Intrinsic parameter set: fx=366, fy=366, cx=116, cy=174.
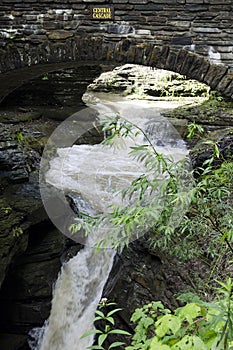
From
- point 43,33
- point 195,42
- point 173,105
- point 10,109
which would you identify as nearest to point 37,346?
point 43,33

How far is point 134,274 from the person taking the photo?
12.2ft

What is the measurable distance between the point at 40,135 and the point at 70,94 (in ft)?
6.95

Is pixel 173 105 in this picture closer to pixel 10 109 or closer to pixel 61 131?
pixel 61 131

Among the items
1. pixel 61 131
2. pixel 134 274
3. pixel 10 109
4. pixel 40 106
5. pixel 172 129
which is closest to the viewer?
pixel 134 274

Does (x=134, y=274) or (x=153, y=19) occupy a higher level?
(x=153, y=19)

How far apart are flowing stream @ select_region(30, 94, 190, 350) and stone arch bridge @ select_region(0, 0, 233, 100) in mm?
1542

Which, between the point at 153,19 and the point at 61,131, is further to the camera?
the point at 61,131

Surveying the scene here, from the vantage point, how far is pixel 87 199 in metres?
4.75

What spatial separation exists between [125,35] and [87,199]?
2.06 meters

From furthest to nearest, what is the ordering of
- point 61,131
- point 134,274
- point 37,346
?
point 61,131, point 37,346, point 134,274

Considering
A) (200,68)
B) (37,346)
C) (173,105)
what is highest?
(200,68)

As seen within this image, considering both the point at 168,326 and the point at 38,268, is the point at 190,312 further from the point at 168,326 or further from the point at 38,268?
the point at 38,268

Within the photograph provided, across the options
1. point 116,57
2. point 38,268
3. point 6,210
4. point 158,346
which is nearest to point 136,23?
point 116,57

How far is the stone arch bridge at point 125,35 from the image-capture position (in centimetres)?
368
